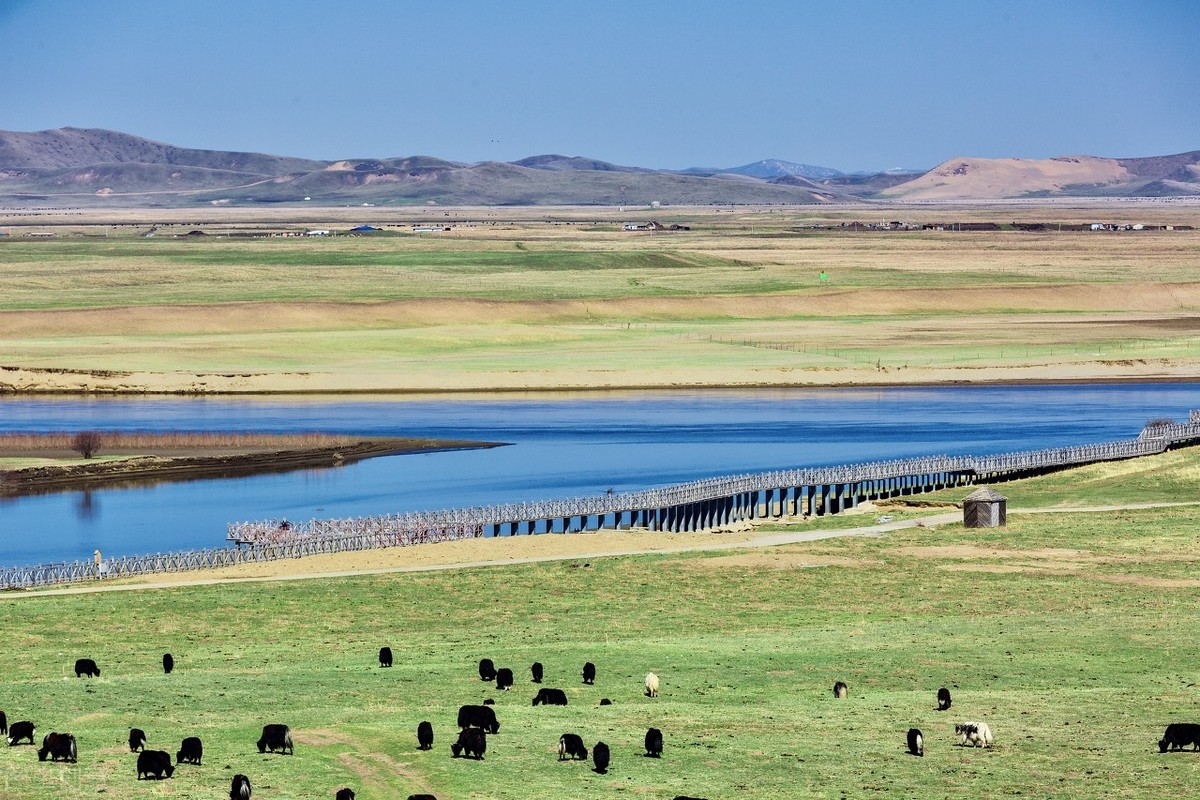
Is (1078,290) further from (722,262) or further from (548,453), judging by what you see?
(548,453)

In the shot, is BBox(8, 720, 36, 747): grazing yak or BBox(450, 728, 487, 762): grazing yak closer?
BBox(450, 728, 487, 762): grazing yak

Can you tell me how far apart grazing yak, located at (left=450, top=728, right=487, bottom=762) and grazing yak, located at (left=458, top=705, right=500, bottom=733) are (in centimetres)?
150

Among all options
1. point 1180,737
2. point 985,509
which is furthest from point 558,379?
point 1180,737

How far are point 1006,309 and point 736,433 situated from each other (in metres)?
65.7

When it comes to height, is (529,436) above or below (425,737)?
below

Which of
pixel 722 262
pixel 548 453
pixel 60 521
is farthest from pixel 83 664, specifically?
pixel 722 262

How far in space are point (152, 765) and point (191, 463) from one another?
58.5m

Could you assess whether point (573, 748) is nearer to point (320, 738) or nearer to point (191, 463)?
point (320, 738)

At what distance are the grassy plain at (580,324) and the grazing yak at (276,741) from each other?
8344 cm

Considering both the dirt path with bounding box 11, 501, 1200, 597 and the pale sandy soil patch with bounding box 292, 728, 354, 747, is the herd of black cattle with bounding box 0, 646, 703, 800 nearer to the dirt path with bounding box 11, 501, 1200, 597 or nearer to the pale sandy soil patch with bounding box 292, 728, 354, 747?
the pale sandy soil patch with bounding box 292, 728, 354, 747

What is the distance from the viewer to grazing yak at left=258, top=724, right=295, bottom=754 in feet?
92.3

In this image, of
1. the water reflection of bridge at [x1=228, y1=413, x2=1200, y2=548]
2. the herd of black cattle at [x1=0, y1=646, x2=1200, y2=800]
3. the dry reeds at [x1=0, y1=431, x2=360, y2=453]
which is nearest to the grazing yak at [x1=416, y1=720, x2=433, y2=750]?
the herd of black cattle at [x1=0, y1=646, x2=1200, y2=800]

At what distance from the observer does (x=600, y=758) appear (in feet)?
89.8

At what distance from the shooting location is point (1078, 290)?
521ft
